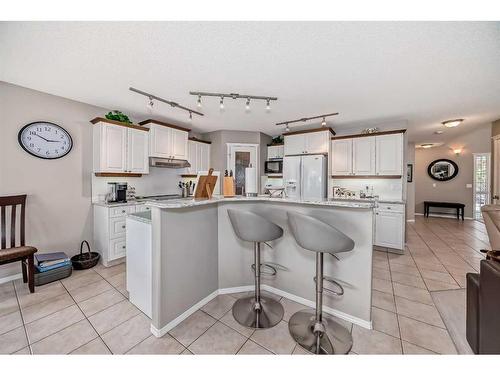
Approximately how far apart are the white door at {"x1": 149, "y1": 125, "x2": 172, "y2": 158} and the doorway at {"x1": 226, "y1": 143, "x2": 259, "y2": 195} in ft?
4.64

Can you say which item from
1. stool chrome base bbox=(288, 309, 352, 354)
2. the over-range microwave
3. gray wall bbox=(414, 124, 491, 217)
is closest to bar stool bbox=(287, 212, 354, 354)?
stool chrome base bbox=(288, 309, 352, 354)

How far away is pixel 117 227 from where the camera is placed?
3129mm

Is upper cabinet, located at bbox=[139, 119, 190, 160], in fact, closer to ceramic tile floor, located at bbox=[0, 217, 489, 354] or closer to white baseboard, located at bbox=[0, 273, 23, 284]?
ceramic tile floor, located at bbox=[0, 217, 489, 354]

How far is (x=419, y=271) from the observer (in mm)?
2918

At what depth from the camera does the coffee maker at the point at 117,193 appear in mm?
3371

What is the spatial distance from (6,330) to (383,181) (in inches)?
222

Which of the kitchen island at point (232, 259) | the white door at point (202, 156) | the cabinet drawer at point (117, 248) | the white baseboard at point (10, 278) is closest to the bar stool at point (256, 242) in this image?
the kitchen island at point (232, 259)

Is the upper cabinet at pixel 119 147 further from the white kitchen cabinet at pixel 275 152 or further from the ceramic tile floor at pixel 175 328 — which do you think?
the white kitchen cabinet at pixel 275 152

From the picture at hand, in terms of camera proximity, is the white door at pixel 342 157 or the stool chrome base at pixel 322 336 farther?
the white door at pixel 342 157

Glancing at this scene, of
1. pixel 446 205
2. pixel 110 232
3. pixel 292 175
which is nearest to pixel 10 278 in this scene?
pixel 110 232

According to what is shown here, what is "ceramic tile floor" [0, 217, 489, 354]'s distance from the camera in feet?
5.13

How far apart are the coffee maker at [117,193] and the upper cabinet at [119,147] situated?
0.77 feet
